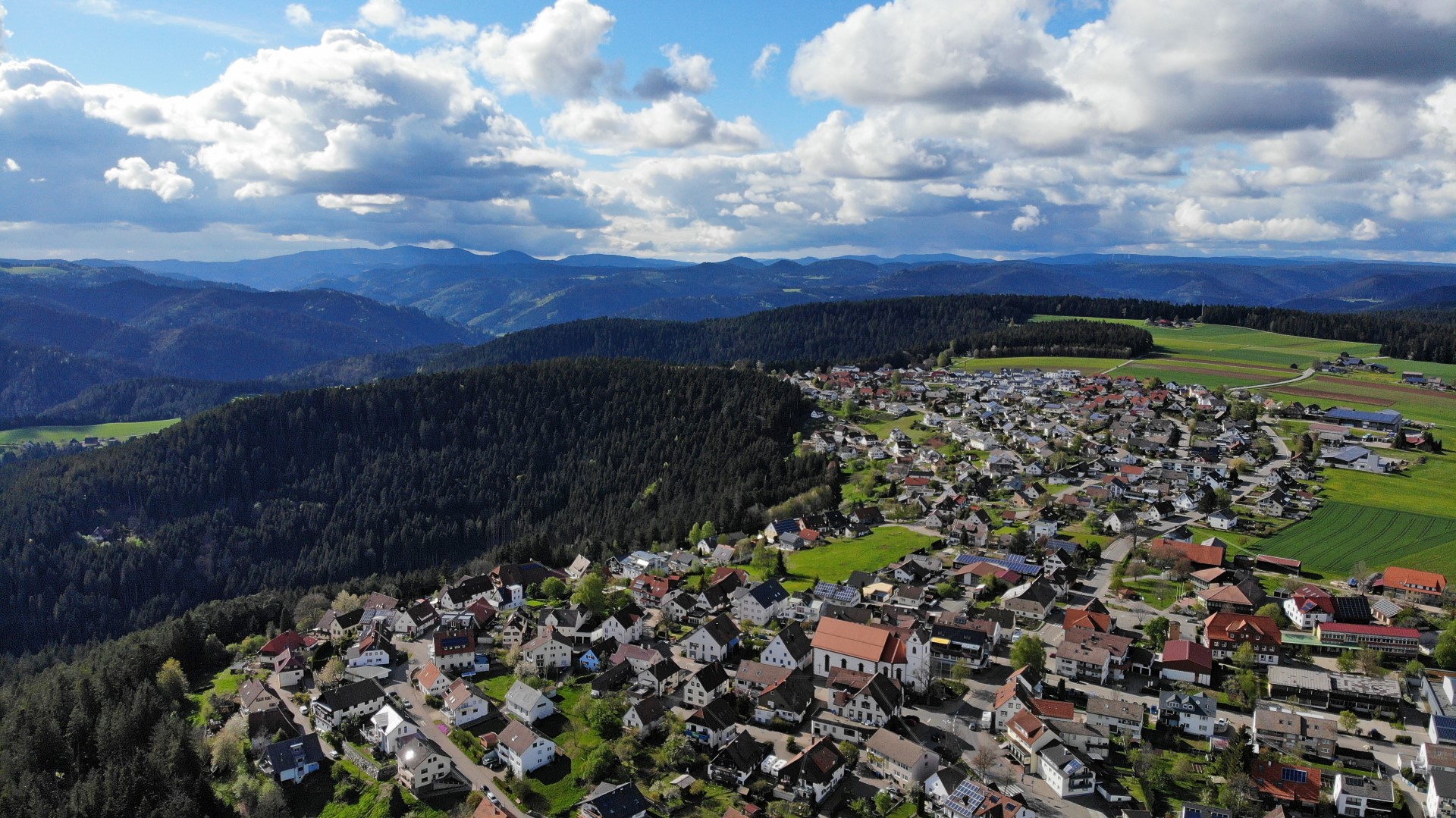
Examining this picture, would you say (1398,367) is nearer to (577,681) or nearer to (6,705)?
(577,681)

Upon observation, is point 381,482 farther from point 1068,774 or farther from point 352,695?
point 1068,774

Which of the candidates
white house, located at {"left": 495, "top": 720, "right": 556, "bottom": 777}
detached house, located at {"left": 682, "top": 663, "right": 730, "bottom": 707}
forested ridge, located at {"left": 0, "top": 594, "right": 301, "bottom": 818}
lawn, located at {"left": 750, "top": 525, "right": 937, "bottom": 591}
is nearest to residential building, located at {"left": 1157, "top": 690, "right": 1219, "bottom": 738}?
detached house, located at {"left": 682, "top": 663, "right": 730, "bottom": 707}

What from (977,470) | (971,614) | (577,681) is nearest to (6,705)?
(577,681)

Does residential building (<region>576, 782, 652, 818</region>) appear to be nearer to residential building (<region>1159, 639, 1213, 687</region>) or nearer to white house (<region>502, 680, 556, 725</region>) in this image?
white house (<region>502, 680, 556, 725</region>)

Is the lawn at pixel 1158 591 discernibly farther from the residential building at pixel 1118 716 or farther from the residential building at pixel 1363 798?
the residential building at pixel 1363 798

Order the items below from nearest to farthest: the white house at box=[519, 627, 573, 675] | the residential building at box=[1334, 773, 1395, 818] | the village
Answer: the residential building at box=[1334, 773, 1395, 818] < the village < the white house at box=[519, 627, 573, 675]

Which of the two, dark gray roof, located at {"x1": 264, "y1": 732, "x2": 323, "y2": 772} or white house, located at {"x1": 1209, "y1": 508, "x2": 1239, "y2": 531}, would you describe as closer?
dark gray roof, located at {"x1": 264, "y1": 732, "x2": 323, "y2": 772}

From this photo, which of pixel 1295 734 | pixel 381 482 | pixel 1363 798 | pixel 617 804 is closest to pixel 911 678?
pixel 1295 734
